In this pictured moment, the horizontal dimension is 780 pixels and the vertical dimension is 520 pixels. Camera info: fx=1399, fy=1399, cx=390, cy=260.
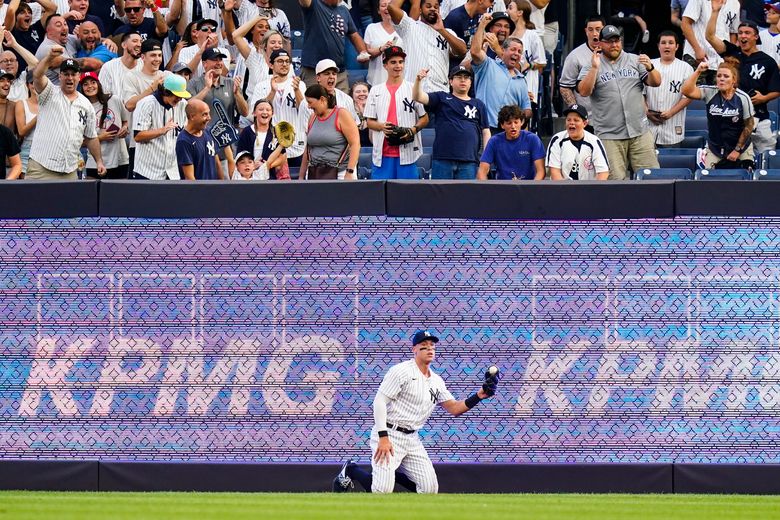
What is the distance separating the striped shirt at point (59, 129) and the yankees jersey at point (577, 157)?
4.66 metres

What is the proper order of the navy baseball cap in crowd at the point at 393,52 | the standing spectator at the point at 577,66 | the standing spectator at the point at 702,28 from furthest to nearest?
the standing spectator at the point at 702,28 < the standing spectator at the point at 577,66 < the navy baseball cap in crowd at the point at 393,52

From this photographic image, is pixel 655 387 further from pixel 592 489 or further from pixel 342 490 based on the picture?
pixel 342 490

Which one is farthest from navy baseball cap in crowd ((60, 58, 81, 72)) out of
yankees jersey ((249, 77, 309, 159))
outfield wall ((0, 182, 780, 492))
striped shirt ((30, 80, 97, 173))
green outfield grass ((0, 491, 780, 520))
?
green outfield grass ((0, 491, 780, 520))

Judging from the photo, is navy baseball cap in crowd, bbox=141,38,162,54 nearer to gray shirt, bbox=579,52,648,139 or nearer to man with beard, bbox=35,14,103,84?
man with beard, bbox=35,14,103,84

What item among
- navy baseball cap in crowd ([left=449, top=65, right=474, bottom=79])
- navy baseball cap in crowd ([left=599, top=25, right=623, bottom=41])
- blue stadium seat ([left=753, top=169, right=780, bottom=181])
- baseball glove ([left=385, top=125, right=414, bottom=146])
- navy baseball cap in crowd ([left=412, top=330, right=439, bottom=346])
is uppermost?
navy baseball cap in crowd ([left=599, top=25, right=623, bottom=41])

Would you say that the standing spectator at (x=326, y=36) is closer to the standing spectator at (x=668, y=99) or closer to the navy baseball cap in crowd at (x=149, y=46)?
the navy baseball cap in crowd at (x=149, y=46)

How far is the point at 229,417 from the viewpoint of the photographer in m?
10.5

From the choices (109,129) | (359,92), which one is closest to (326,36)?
(359,92)

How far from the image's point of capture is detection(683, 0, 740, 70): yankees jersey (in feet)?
56.1

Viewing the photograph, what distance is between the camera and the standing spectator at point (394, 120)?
14031 millimetres

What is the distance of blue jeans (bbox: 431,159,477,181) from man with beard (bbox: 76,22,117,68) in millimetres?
4744

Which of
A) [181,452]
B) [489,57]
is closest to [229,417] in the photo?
[181,452]

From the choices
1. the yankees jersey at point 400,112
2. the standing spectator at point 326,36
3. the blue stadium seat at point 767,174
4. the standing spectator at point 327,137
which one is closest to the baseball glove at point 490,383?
the standing spectator at point 327,137

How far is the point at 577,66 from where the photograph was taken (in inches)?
622
